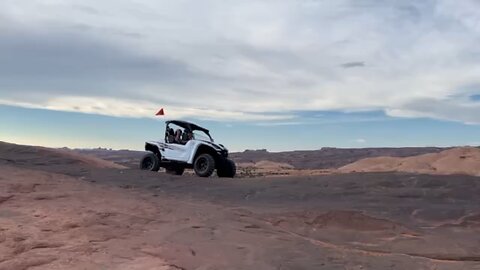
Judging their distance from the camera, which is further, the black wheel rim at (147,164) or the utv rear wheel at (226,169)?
the black wheel rim at (147,164)

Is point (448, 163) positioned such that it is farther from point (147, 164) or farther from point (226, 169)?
point (147, 164)

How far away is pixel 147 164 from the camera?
2033cm

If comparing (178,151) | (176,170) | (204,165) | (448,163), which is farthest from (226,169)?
(448,163)

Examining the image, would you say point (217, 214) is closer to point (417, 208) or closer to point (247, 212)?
point (247, 212)

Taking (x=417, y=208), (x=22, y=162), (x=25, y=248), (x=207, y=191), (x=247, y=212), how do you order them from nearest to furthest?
(x=25, y=248) → (x=247, y=212) → (x=417, y=208) → (x=207, y=191) → (x=22, y=162)

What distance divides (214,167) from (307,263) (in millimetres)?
12613

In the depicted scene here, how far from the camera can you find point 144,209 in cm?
918

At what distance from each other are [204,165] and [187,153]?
80cm

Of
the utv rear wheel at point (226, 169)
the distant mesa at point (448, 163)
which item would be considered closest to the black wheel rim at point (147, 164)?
the utv rear wheel at point (226, 169)

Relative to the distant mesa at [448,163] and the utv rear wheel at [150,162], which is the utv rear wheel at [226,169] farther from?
the distant mesa at [448,163]

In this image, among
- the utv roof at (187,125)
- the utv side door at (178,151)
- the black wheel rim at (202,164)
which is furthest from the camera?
the utv roof at (187,125)

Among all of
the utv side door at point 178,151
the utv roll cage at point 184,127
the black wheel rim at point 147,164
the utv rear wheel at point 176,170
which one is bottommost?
the utv rear wheel at point 176,170

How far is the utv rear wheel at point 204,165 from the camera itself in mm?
18672

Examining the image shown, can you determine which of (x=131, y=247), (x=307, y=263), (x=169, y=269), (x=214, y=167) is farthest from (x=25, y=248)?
(x=214, y=167)
